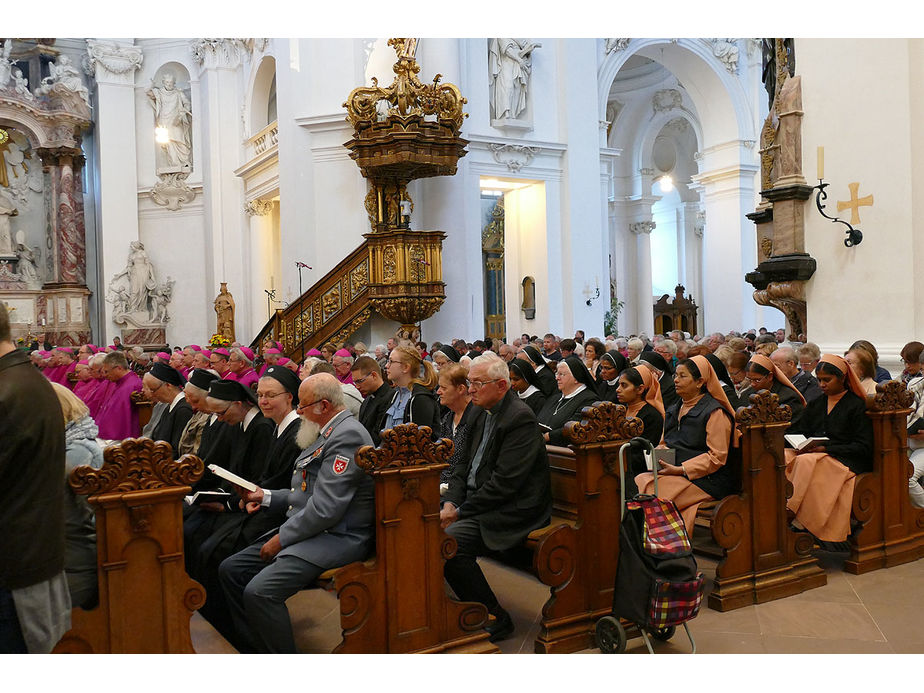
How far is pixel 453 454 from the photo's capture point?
17.4 feet

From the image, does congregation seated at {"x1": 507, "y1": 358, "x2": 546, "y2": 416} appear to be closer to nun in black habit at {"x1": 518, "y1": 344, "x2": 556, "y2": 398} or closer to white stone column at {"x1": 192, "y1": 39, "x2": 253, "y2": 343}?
nun in black habit at {"x1": 518, "y1": 344, "x2": 556, "y2": 398}

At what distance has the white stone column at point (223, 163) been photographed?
21.8 meters

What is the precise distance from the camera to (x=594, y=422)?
4.36 metres

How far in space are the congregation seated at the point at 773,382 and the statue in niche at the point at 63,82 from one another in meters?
21.9

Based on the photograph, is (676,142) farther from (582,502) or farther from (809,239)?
(582,502)

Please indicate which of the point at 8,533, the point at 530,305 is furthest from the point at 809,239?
the point at 530,305

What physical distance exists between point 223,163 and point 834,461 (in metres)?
19.7

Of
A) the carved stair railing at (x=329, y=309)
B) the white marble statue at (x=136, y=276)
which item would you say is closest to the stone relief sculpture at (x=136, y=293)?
the white marble statue at (x=136, y=276)

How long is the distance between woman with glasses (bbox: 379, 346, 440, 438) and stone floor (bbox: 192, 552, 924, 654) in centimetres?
153

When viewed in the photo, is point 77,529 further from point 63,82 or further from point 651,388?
point 63,82

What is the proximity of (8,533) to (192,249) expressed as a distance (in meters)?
21.6

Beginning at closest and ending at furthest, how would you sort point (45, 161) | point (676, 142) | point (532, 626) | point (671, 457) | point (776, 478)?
1. point (671, 457)
2. point (532, 626)
3. point (776, 478)
4. point (45, 161)
5. point (676, 142)

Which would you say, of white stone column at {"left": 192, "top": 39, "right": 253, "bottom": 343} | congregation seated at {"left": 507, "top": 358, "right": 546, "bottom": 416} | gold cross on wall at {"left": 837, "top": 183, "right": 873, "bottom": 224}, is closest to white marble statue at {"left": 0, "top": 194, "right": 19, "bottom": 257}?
white stone column at {"left": 192, "top": 39, "right": 253, "bottom": 343}

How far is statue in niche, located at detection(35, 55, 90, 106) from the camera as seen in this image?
22328 mm
